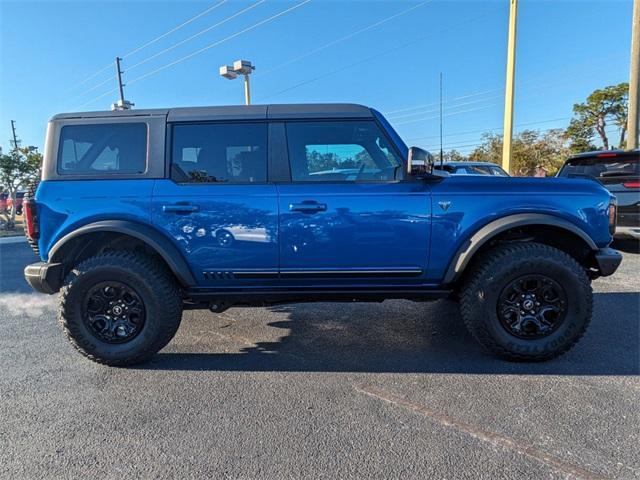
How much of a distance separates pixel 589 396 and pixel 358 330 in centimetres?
194

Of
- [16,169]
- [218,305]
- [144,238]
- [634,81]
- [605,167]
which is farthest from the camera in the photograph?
[16,169]

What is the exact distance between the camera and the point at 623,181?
6.45 meters

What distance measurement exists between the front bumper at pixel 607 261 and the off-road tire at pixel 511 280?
0.45 ft

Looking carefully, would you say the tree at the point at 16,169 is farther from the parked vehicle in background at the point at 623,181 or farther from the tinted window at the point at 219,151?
the parked vehicle in background at the point at 623,181

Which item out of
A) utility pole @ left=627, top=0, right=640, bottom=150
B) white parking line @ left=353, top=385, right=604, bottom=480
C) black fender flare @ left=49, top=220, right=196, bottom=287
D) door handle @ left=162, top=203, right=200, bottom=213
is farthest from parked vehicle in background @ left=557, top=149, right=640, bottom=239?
black fender flare @ left=49, top=220, right=196, bottom=287

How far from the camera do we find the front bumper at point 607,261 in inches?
122

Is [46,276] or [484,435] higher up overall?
[46,276]

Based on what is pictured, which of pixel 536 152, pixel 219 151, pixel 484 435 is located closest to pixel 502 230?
pixel 484 435

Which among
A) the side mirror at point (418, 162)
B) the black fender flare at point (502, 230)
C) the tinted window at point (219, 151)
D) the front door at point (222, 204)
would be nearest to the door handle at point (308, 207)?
the front door at point (222, 204)

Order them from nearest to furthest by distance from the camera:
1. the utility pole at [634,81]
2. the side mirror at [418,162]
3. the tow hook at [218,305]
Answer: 1. the side mirror at [418,162]
2. the tow hook at [218,305]
3. the utility pole at [634,81]

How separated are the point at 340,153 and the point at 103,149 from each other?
6.36 feet

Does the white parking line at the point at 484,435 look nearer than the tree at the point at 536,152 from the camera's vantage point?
Yes

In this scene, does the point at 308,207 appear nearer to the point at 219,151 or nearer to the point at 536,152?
the point at 219,151

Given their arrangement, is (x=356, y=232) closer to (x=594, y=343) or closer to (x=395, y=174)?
(x=395, y=174)
